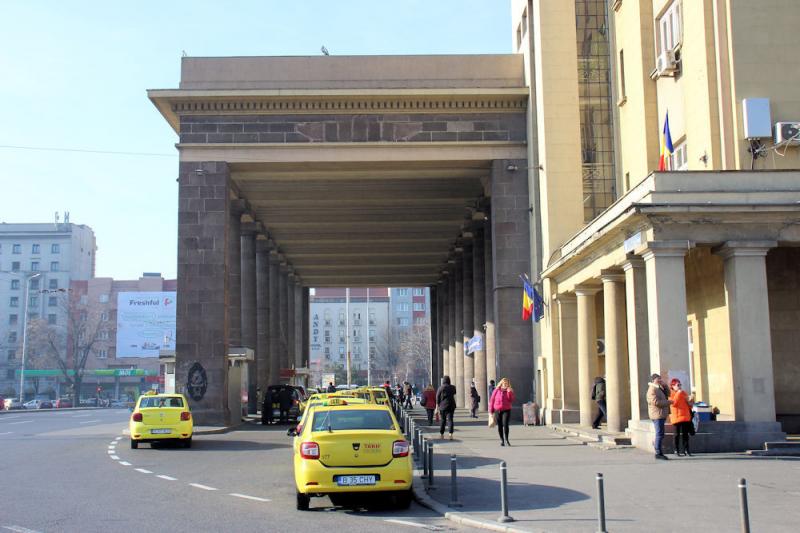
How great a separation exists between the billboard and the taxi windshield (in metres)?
87.8

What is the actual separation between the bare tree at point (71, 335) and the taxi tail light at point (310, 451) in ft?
290

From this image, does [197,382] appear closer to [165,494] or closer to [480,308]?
[480,308]

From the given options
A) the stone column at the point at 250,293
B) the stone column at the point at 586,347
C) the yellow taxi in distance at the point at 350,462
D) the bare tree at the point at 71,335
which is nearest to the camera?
the yellow taxi in distance at the point at 350,462

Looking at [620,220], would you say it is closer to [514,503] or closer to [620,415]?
[620,415]

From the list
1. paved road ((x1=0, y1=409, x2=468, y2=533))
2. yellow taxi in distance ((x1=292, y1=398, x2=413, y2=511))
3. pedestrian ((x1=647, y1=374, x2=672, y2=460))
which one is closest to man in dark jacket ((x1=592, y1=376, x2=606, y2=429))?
pedestrian ((x1=647, y1=374, x2=672, y2=460))

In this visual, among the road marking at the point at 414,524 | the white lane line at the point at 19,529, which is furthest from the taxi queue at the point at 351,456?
the white lane line at the point at 19,529

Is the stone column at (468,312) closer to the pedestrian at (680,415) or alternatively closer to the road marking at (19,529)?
the pedestrian at (680,415)

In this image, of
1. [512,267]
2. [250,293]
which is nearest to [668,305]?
[512,267]

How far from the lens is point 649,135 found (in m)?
27.0

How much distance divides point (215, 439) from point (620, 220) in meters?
15.2

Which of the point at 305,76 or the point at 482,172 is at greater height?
the point at 305,76

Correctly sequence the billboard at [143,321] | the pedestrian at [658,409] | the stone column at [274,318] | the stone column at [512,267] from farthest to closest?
the billboard at [143,321], the stone column at [274,318], the stone column at [512,267], the pedestrian at [658,409]

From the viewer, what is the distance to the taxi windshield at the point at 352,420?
13.1m

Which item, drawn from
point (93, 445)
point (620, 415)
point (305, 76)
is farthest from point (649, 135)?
point (93, 445)
